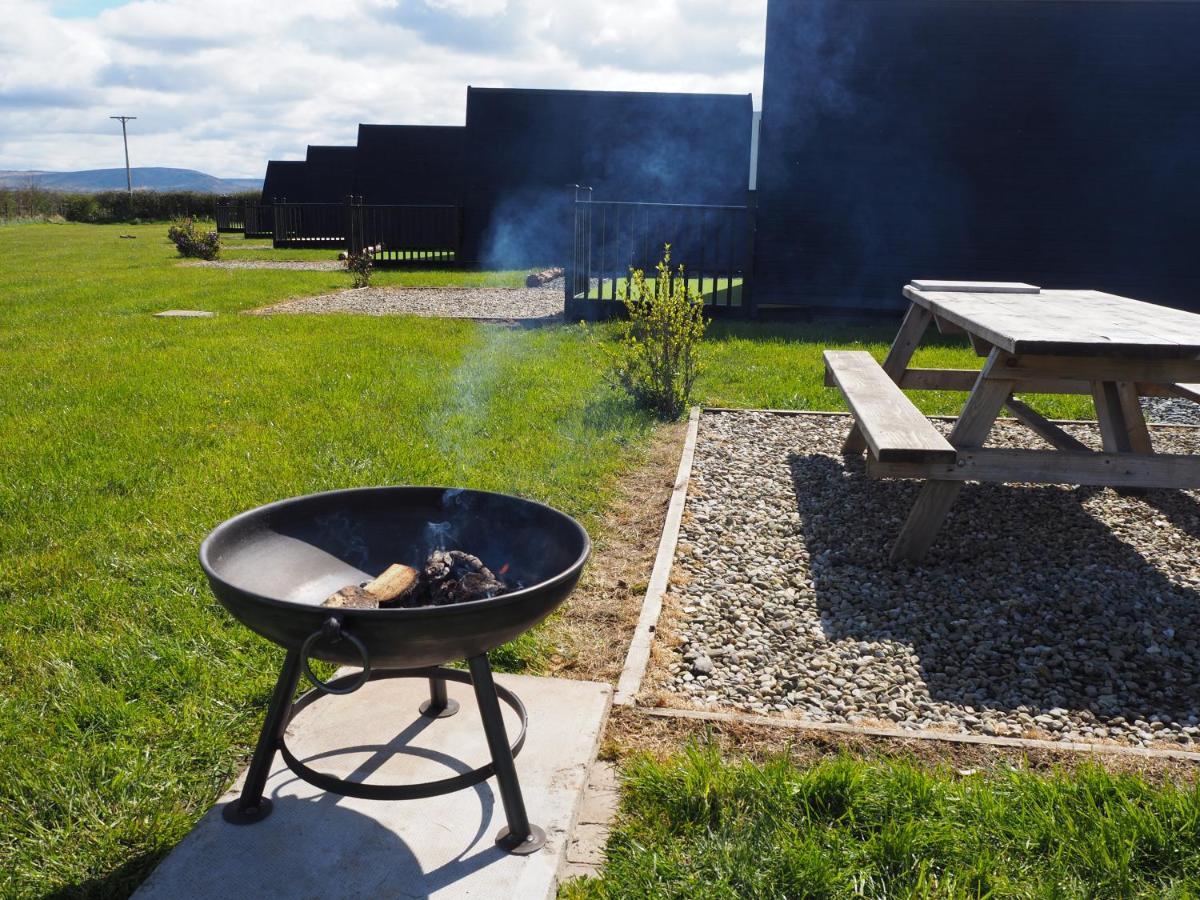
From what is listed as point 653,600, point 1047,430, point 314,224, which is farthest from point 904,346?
point 314,224

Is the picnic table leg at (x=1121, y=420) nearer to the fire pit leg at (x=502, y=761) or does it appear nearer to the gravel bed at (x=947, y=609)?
the gravel bed at (x=947, y=609)

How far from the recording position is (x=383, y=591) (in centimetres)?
243

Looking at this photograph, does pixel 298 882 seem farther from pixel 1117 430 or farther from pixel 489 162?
pixel 489 162

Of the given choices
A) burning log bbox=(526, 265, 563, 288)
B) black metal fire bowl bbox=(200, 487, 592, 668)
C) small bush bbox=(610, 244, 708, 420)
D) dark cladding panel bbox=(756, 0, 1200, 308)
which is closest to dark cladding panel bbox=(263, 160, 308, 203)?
burning log bbox=(526, 265, 563, 288)

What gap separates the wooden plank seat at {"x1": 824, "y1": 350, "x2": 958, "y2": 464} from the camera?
3.80 metres

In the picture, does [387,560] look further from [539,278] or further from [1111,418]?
[539,278]

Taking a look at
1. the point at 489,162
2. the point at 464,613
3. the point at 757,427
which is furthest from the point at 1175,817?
the point at 489,162

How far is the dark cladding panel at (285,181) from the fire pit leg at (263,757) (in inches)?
Result: 1254

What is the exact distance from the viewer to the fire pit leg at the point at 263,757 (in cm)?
234

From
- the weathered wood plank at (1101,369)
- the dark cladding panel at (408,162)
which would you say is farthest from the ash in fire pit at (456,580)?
the dark cladding panel at (408,162)

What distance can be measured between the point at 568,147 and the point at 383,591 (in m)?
20.7

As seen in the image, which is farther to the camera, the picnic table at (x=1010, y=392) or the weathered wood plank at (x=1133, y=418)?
the weathered wood plank at (x=1133, y=418)

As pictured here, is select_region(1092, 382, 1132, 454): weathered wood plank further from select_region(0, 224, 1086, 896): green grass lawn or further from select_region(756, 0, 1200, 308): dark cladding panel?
select_region(756, 0, 1200, 308): dark cladding panel

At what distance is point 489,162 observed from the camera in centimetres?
2217
